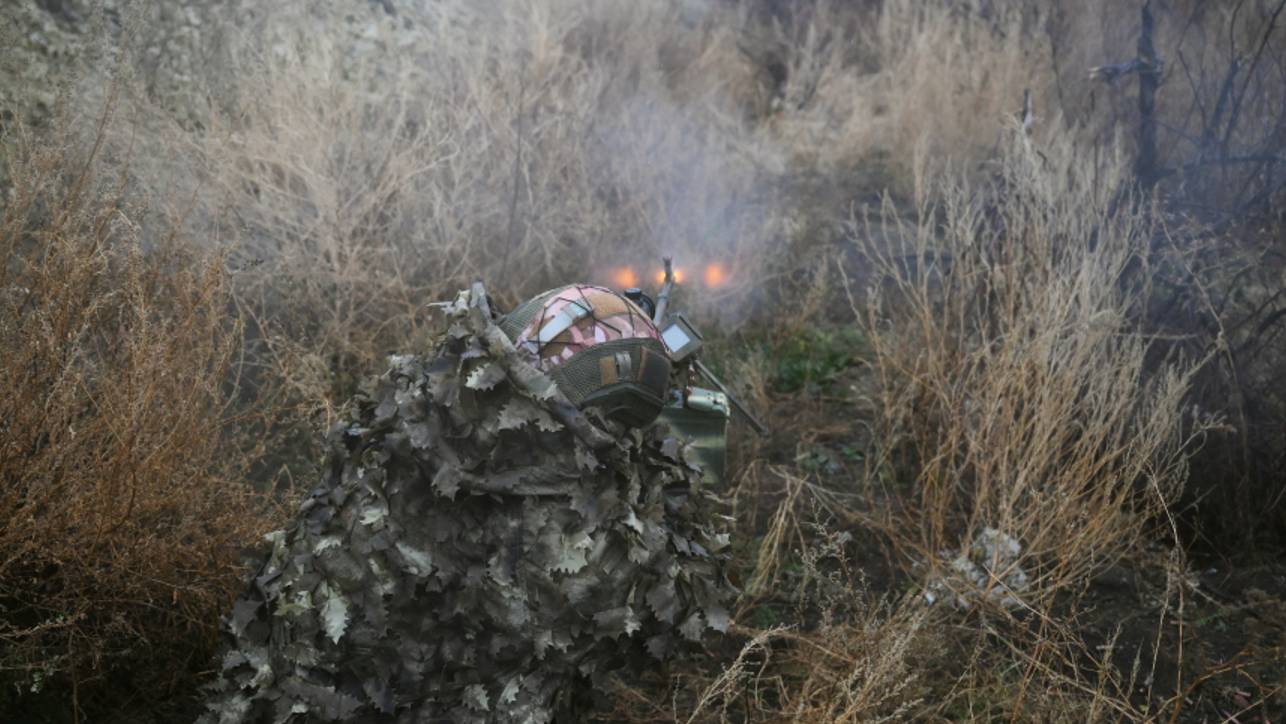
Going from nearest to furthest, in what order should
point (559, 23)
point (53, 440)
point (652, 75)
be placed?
point (53, 440) < point (559, 23) < point (652, 75)

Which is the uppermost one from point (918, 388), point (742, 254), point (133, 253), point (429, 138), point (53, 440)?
point (133, 253)

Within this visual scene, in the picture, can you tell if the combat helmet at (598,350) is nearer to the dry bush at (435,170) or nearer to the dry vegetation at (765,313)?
the dry vegetation at (765,313)

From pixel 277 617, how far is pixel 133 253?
118 centimetres

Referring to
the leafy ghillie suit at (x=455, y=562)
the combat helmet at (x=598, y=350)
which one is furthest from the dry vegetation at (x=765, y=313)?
the combat helmet at (x=598, y=350)

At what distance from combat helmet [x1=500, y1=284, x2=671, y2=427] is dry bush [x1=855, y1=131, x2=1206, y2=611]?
1479 mm

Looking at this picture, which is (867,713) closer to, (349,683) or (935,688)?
(935,688)

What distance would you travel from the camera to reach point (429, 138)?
6.52 meters

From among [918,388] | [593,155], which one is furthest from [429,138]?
[918,388]

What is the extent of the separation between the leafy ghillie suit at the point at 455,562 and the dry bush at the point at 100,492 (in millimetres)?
536

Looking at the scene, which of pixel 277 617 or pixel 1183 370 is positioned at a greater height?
pixel 277 617

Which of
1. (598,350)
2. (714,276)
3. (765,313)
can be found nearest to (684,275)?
(714,276)

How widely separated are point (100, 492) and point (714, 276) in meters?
4.68

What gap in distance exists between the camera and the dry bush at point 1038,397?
4289 millimetres

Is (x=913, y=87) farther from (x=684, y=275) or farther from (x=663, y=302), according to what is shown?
(x=663, y=302)
